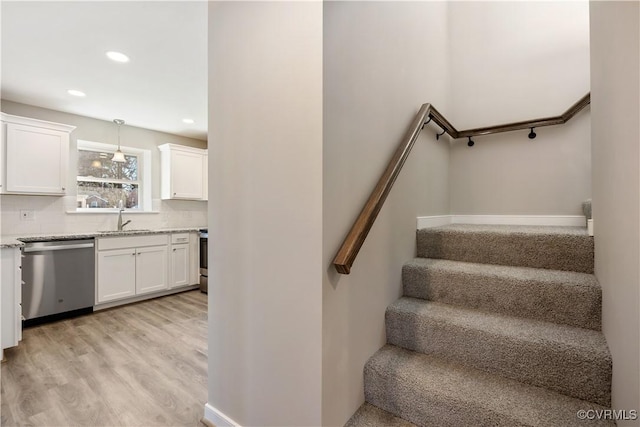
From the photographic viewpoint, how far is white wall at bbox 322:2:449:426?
1145mm

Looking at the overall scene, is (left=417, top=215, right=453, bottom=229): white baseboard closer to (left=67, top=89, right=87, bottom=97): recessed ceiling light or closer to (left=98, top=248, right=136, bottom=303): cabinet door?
(left=98, top=248, right=136, bottom=303): cabinet door

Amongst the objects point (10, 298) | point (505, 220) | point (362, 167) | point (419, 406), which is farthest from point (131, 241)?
point (505, 220)

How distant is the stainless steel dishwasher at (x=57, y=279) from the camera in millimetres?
2943

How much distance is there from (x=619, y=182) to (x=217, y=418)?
1.97 metres

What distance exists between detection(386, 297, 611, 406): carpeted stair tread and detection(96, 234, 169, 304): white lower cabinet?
3.49 meters

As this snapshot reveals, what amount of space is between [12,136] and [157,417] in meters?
3.35

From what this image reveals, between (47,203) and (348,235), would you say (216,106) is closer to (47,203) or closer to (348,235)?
(348,235)

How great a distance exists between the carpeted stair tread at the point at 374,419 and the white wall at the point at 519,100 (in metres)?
1.92

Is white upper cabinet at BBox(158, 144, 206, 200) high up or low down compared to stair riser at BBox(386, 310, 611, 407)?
up

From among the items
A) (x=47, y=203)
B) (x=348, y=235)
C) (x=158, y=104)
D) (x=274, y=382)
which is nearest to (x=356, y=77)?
(x=348, y=235)

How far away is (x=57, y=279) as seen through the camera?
3111mm

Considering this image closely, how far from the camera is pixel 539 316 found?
4.64 ft

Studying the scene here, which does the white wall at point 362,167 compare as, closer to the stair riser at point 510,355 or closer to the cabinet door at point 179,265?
the stair riser at point 510,355

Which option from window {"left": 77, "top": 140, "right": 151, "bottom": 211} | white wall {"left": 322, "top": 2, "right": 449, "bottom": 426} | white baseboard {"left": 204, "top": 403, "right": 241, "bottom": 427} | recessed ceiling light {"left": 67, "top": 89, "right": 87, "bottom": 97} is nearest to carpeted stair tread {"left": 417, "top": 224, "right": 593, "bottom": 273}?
white wall {"left": 322, "top": 2, "right": 449, "bottom": 426}
